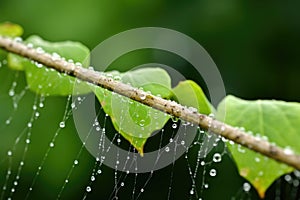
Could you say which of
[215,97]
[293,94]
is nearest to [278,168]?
[215,97]

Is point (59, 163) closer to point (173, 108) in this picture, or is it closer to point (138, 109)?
point (138, 109)

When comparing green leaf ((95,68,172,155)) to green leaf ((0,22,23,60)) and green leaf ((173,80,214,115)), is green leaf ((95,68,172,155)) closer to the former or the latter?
→ green leaf ((173,80,214,115))

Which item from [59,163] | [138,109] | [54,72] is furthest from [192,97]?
[59,163]

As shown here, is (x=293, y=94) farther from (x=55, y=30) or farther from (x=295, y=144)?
(x=295, y=144)

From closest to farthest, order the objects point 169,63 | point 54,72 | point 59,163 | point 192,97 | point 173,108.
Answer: point 173,108
point 192,97
point 54,72
point 59,163
point 169,63

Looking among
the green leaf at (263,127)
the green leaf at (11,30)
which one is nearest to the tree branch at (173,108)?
the green leaf at (263,127)

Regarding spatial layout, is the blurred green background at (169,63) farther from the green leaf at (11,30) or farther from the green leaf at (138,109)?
the green leaf at (138,109)

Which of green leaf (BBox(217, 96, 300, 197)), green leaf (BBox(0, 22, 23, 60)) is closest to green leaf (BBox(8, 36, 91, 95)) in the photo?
green leaf (BBox(0, 22, 23, 60))
